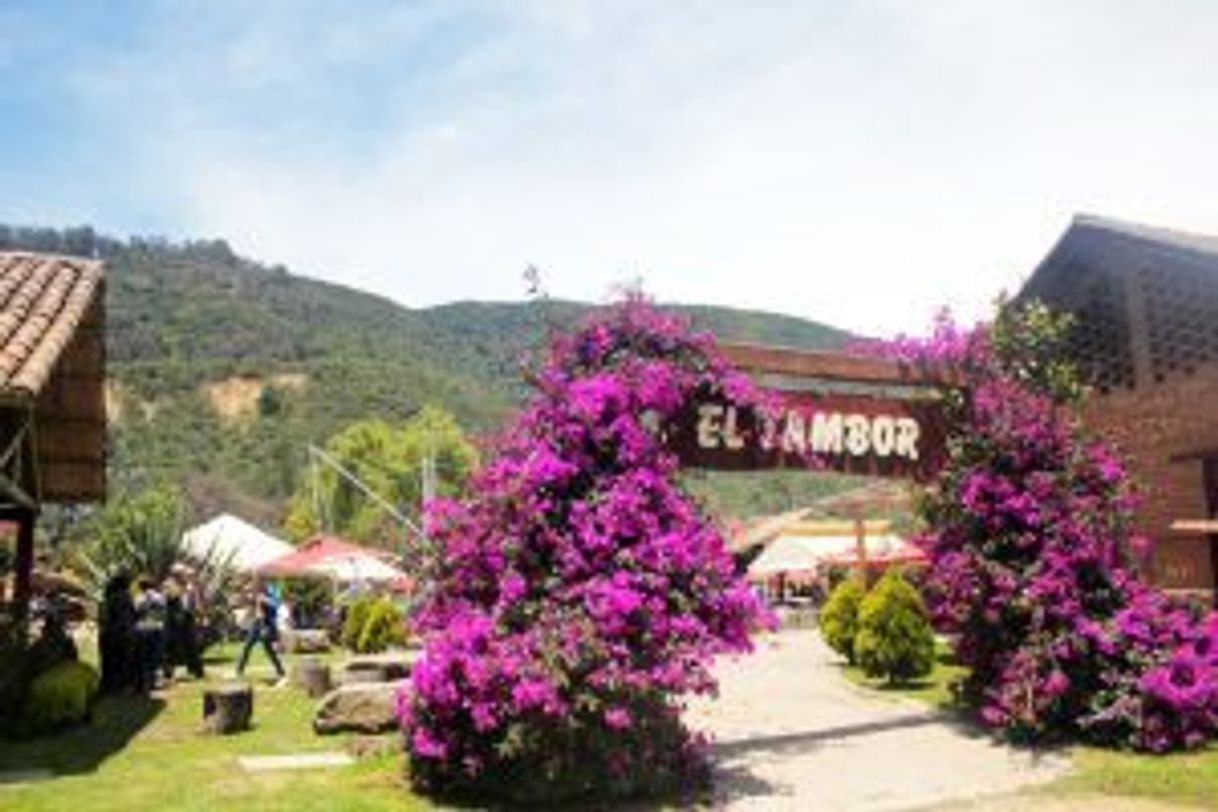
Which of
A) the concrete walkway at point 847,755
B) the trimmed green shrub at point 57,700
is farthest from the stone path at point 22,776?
the concrete walkway at point 847,755

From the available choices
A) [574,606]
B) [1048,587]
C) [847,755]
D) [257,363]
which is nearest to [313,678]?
[847,755]

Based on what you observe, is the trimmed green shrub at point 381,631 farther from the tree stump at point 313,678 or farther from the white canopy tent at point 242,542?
the white canopy tent at point 242,542

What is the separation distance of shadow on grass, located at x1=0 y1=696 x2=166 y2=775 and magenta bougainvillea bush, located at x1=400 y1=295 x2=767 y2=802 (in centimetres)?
358

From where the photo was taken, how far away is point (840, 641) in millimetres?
21719

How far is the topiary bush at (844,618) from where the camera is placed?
21531 millimetres

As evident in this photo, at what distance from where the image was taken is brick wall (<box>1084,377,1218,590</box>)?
58.6ft

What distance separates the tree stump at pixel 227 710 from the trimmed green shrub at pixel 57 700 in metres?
1.49

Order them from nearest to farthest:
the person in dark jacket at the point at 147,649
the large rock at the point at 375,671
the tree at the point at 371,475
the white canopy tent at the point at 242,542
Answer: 1. the large rock at the point at 375,671
2. the person in dark jacket at the point at 147,649
3. the white canopy tent at the point at 242,542
4. the tree at the point at 371,475

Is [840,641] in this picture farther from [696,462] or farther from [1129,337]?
[696,462]

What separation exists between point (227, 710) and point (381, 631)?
9195 mm

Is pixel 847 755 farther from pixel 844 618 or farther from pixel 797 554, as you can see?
pixel 797 554

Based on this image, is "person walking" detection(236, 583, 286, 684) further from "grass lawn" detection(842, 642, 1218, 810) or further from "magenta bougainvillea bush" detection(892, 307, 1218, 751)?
"grass lawn" detection(842, 642, 1218, 810)

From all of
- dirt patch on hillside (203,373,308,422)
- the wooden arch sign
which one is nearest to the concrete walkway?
the wooden arch sign

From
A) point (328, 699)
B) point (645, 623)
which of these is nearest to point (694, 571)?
point (645, 623)
